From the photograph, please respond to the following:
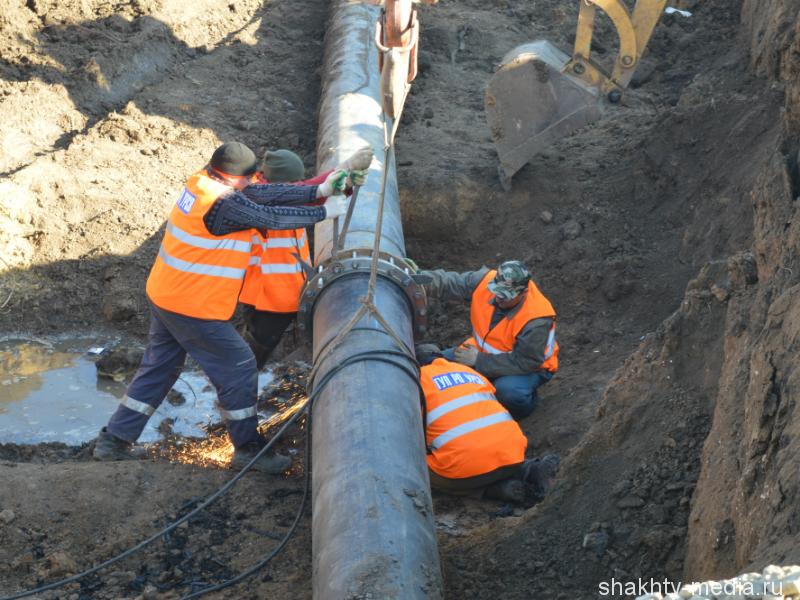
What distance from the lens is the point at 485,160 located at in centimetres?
909

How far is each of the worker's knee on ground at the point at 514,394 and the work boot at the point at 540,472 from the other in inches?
33.2

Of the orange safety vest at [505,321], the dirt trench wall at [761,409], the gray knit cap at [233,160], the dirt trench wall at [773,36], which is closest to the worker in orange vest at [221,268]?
the gray knit cap at [233,160]

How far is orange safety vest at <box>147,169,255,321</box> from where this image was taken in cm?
561

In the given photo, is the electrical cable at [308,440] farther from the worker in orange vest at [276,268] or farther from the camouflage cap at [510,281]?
the camouflage cap at [510,281]

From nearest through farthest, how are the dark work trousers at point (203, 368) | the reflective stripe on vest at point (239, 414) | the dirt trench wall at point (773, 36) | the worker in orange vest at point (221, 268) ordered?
1. the worker in orange vest at point (221, 268)
2. the dark work trousers at point (203, 368)
3. the reflective stripe on vest at point (239, 414)
4. the dirt trench wall at point (773, 36)

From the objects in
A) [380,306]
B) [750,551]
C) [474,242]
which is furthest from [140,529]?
[474,242]

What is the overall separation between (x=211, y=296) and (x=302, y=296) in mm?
601

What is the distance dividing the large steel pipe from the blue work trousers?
0.99 m

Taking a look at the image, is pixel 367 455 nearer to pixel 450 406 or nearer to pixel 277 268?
pixel 450 406

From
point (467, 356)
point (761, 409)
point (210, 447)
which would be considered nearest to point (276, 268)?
point (210, 447)

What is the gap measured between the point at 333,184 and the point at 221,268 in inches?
32.2

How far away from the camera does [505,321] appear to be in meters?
6.59

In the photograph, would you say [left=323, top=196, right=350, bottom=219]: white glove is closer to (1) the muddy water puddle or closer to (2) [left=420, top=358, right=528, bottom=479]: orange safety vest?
(2) [left=420, top=358, right=528, bottom=479]: orange safety vest

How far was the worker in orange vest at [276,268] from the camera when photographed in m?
6.16
